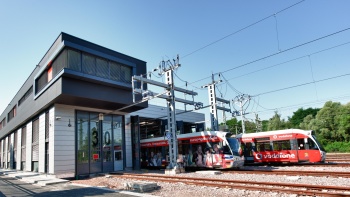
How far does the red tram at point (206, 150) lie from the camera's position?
1927 centimetres

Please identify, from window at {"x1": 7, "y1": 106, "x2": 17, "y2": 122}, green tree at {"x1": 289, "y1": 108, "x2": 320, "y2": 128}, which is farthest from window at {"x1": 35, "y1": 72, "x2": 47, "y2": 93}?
green tree at {"x1": 289, "y1": 108, "x2": 320, "y2": 128}

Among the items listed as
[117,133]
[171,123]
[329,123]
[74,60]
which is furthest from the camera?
[329,123]

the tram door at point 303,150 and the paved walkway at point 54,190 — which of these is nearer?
the paved walkway at point 54,190

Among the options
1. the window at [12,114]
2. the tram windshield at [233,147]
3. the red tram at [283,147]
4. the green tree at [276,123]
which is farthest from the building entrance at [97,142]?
the green tree at [276,123]

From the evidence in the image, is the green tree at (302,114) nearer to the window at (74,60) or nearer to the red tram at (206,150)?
the red tram at (206,150)

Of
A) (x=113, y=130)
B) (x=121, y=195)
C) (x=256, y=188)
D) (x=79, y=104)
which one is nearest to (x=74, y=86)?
(x=79, y=104)

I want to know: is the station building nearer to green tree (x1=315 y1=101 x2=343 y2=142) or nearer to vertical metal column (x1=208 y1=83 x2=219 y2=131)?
vertical metal column (x1=208 y1=83 x2=219 y2=131)

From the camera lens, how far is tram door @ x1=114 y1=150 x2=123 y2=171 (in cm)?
2495

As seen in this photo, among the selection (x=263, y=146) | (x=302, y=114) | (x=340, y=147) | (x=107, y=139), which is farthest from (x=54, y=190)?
(x=302, y=114)

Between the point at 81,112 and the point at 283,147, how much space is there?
17528mm

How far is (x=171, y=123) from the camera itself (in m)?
21.3

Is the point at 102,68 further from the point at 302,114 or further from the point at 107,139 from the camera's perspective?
the point at 302,114

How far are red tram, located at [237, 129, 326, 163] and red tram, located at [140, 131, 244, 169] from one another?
11.8 ft

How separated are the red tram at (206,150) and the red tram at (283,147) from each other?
142 inches
